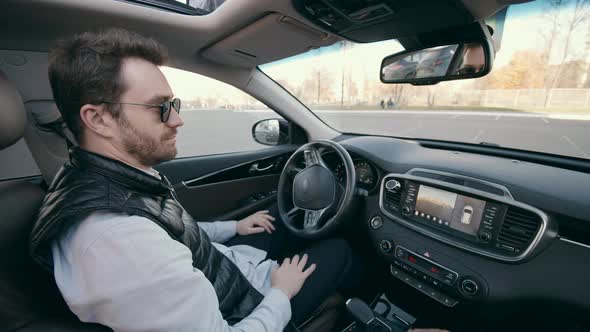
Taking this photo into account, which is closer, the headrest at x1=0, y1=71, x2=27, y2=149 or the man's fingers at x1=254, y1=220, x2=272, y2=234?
the headrest at x1=0, y1=71, x2=27, y2=149

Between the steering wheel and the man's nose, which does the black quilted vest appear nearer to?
the man's nose

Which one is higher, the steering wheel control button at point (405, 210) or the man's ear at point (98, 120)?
the man's ear at point (98, 120)

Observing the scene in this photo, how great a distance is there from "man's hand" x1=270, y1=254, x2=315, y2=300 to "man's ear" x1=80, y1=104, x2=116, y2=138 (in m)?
0.96

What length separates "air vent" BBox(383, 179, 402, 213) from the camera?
1.83 m

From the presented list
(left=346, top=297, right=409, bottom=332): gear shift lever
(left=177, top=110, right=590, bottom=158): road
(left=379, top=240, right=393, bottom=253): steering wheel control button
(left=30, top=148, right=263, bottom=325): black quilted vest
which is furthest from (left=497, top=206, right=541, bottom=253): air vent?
(left=30, top=148, right=263, bottom=325): black quilted vest

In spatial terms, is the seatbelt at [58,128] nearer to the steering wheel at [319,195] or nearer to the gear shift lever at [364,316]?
the steering wheel at [319,195]

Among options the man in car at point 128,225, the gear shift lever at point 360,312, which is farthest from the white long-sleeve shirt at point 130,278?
the gear shift lever at point 360,312

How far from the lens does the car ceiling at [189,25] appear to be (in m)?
1.59

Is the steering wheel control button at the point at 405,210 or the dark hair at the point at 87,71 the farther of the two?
the steering wheel control button at the point at 405,210

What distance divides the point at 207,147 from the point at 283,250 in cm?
145

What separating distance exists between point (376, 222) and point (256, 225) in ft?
2.84

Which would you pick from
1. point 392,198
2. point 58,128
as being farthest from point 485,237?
point 58,128

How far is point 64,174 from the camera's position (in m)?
1.07

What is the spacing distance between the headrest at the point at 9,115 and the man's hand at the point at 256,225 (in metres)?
1.28
